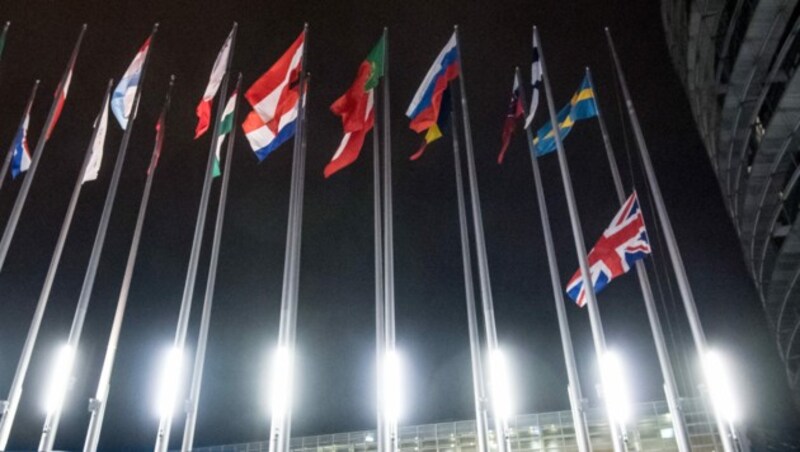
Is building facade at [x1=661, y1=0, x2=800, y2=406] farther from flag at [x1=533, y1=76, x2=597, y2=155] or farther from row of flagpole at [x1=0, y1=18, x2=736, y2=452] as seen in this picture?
row of flagpole at [x1=0, y1=18, x2=736, y2=452]

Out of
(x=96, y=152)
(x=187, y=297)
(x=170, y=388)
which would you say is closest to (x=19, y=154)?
(x=96, y=152)

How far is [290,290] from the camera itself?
17234 mm

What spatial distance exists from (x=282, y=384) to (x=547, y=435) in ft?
147

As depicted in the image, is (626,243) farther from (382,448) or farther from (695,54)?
(695,54)

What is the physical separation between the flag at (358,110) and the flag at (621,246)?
8422 millimetres

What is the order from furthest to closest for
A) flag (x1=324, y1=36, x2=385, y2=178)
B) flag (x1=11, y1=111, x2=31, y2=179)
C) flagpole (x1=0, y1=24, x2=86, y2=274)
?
flag (x1=11, y1=111, x2=31, y2=179), flag (x1=324, y1=36, x2=385, y2=178), flagpole (x1=0, y1=24, x2=86, y2=274)

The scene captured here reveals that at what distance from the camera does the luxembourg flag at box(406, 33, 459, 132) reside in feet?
65.6

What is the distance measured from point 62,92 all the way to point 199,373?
11.9 metres

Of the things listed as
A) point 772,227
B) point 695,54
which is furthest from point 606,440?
point 695,54

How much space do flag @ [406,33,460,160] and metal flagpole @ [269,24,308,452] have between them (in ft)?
12.3

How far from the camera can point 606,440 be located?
5222 cm

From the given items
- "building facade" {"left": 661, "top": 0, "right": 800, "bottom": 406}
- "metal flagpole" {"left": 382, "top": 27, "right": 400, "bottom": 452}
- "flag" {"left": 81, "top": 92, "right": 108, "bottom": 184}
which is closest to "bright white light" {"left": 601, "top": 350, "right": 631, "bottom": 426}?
"metal flagpole" {"left": 382, "top": 27, "right": 400, "bottom": 452}

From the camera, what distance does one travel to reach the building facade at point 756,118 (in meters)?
25.1

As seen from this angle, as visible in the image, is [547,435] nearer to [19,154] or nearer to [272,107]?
[272,107]
